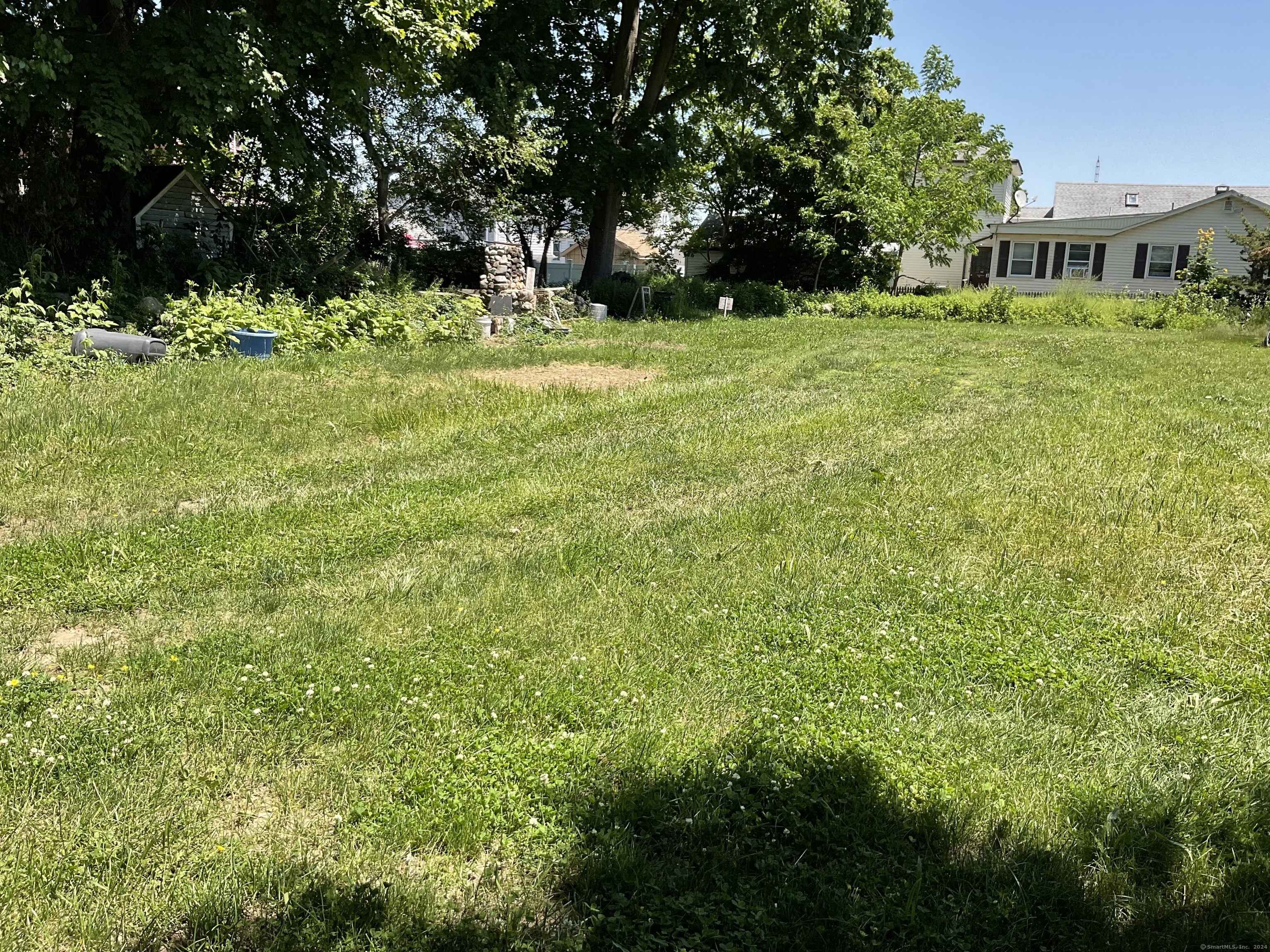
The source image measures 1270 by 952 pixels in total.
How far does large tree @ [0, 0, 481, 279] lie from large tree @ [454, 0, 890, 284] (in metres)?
5.15

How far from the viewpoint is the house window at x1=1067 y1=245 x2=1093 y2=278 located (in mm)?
34219

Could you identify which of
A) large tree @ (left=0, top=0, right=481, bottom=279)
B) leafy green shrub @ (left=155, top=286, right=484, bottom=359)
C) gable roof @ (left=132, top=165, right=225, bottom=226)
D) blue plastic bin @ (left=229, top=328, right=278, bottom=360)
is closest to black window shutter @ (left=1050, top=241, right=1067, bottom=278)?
leafy green shrub @ (left=155, top=286, right=484, bottom=359)

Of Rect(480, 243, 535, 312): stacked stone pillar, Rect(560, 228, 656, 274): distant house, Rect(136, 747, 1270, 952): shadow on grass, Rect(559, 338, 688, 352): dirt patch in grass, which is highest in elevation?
Rect(560, 228, 656, 274): distant house

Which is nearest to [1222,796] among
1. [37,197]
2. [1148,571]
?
[1148,571]

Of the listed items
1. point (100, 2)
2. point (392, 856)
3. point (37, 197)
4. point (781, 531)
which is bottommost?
point (392, 856)

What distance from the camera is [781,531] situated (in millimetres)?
5359

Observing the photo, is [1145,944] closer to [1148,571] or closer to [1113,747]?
[1113,747]

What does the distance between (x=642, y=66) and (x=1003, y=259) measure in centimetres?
1827

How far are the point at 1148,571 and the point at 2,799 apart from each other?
16.9 ft

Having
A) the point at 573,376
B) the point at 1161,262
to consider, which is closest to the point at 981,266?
the point at 1161,262

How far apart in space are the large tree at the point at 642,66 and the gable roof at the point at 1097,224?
44.1 ft

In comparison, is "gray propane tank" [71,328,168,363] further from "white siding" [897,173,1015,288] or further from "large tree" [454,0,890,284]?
"white siding" [897,173,1015,288]

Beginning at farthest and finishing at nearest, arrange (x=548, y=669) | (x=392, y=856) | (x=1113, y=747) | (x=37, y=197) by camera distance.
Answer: (x=37, y=197)
(x=548, y=669)
(x=1113, y=747)
(x=392, y=856)

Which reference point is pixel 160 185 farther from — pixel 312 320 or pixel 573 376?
pixel 573 376
